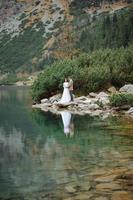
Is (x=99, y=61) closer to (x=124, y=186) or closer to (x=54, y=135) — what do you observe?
(x=54, y=135)

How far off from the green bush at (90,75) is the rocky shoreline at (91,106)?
1.37 metres

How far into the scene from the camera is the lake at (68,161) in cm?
1338

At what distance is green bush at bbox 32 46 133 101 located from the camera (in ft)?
162

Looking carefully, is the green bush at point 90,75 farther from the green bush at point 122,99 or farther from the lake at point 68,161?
the lake at point 68,161

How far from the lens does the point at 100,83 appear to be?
49.6 m

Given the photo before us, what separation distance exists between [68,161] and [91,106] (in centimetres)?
2365

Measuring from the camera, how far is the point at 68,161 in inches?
692

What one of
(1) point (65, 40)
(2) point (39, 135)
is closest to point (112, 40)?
(1) point (65, 40)

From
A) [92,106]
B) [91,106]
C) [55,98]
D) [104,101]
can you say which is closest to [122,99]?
[104,101]

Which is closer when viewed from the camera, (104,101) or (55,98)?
(104,101)

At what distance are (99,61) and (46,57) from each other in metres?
115

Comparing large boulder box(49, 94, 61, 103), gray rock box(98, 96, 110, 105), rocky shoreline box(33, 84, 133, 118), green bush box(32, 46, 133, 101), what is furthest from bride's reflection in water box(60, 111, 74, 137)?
green bush box(32, 46, 133, 101)

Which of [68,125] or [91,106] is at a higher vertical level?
[68,125]

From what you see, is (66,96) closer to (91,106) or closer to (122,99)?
(91,106)
